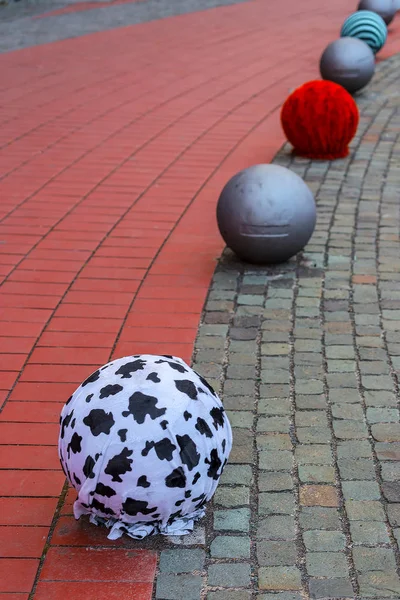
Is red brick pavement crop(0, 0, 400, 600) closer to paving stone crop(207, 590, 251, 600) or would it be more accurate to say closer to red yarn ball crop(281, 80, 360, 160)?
paving stone crop(207, 590, 251, 600)

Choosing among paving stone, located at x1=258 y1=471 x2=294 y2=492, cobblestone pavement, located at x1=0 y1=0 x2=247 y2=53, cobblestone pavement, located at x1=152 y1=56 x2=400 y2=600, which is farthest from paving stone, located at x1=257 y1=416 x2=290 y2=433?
cobblestone pavement, located at x1=0 y1=0 x2=247 y2=53

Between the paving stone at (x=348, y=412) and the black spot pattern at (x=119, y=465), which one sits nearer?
the black spot pattern at (x=119, y=465)

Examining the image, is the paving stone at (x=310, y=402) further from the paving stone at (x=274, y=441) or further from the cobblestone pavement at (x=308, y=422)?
the paving stone at (x=274, y=441)

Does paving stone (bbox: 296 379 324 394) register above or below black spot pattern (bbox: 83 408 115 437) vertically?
below

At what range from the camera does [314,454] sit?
3.84m

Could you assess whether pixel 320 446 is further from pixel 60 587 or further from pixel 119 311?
pixel 119 311

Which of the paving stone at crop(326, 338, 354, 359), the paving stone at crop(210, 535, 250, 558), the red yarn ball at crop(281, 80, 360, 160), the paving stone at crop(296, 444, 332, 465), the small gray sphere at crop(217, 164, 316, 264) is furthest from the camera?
the red yarn ball at crop(281, 80, 360, 160)

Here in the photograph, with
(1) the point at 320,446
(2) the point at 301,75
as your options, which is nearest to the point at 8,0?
(2) the point at 301,75

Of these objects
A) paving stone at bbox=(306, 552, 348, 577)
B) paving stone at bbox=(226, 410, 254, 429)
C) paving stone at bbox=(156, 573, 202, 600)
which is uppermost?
paving stone at bbox=(156, 573, 202, 600)

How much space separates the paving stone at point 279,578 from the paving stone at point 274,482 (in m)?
0.49

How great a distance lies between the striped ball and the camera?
13.0 metres

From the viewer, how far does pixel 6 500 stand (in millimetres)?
3535

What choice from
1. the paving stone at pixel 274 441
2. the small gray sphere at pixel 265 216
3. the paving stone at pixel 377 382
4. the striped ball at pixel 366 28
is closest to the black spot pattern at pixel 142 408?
the paving stone at pixel 274 441

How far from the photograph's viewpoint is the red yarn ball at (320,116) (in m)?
8.12
